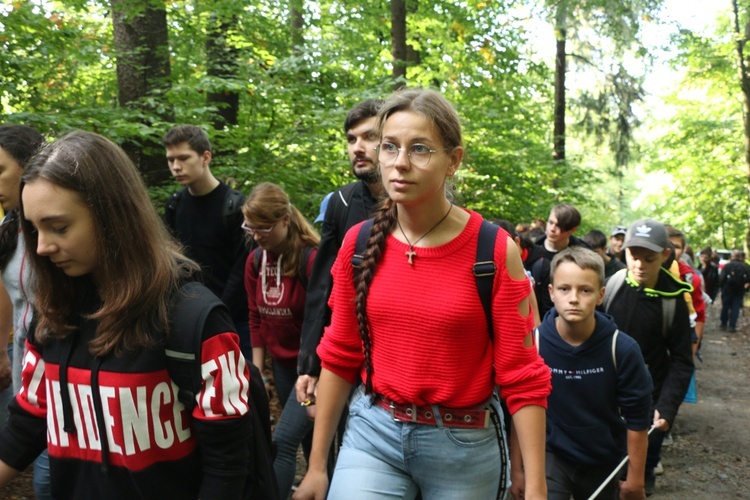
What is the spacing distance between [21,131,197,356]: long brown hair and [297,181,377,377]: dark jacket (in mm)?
1531

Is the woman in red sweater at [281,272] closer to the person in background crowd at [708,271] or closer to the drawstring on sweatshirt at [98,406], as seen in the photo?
the drawstring on sweatshirt at [98,406]

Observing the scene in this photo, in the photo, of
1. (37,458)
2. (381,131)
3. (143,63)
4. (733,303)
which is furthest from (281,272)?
(733,303)

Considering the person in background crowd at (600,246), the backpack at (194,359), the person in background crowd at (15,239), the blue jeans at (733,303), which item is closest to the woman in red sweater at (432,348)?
the backpack at (194,359)

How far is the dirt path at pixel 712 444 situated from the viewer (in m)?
6.69

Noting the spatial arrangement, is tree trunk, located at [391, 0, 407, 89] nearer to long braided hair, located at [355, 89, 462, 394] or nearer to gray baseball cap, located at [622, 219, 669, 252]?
gray baseball cap, located at [622, 219, 669, 252]

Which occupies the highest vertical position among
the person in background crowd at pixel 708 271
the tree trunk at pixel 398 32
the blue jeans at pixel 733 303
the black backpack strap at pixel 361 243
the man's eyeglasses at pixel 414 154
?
the tree trunk at pixel 398 32

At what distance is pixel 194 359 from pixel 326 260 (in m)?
1.90

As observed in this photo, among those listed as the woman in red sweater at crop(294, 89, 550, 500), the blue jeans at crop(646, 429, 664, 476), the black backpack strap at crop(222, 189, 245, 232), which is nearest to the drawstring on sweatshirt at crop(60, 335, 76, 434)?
the woman in red sweater at crop(294, 89, 550, 500)

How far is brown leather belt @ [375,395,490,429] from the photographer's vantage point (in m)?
2.46

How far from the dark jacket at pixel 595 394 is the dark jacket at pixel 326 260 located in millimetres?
1332

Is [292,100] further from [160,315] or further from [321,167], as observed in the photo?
[160,315]

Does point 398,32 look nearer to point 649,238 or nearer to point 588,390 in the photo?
point 649,238

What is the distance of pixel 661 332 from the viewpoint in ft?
16.9

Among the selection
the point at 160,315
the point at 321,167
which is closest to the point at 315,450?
the point at 160,315
